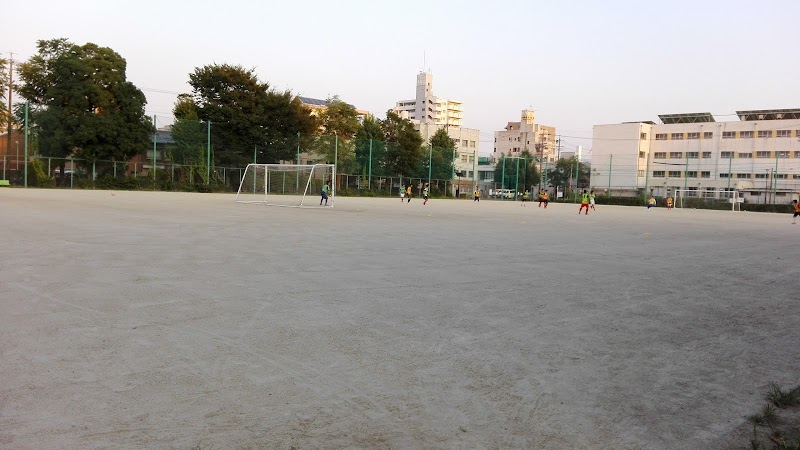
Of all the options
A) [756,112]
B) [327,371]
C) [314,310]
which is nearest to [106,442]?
[327,371]

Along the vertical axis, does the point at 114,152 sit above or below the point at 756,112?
below

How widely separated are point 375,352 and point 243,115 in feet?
163

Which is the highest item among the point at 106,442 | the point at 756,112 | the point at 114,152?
the point at 756,112

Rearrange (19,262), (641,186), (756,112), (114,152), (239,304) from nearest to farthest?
(239,304) → (19,262) → (114,152) → (641,186) → (756,112)

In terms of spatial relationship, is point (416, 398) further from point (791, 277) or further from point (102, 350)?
point (791, 277)

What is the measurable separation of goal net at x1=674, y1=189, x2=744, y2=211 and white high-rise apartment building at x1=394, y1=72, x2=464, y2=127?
306 feet

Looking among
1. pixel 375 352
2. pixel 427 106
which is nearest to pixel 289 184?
pixel 375 352

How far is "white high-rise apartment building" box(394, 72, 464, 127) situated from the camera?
156000 millimetres

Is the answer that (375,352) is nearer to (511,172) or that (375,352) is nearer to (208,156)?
(208,156)

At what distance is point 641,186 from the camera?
77875 mm

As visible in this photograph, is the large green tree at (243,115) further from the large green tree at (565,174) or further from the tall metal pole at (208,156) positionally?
the large green tree at (565,174)

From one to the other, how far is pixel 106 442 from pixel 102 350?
1523mm

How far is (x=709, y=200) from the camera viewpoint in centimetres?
6094

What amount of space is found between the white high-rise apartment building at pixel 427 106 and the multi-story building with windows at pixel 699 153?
6407cm
